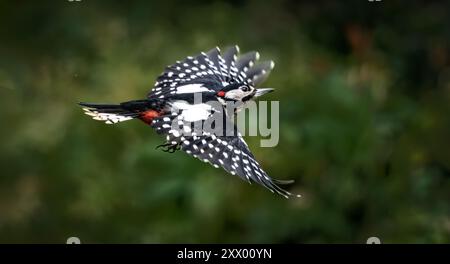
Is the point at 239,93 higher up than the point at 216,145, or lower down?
higher up

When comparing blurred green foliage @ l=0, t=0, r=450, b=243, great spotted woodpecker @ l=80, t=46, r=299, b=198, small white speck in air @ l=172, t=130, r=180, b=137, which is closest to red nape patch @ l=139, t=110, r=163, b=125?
great spotted woodpecker @ l=80, t=46, r=299, b=198

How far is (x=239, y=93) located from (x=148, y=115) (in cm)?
18

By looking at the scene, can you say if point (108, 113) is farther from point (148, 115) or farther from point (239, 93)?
point (239, 93)

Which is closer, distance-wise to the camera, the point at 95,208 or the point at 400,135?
the point at 95,208

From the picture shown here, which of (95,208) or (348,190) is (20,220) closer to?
(95,208)

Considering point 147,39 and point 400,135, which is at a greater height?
point 147,39

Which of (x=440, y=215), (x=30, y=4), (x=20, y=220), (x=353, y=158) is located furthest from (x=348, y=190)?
(x=30, y=4)

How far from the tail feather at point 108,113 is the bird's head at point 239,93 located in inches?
7.0

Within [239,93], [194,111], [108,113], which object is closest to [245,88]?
[239,93]

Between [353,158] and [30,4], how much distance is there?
1.81 metres

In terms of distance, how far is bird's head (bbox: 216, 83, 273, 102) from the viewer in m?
1.61

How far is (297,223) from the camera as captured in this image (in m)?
3.46

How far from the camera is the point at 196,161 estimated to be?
3367 millimetres
